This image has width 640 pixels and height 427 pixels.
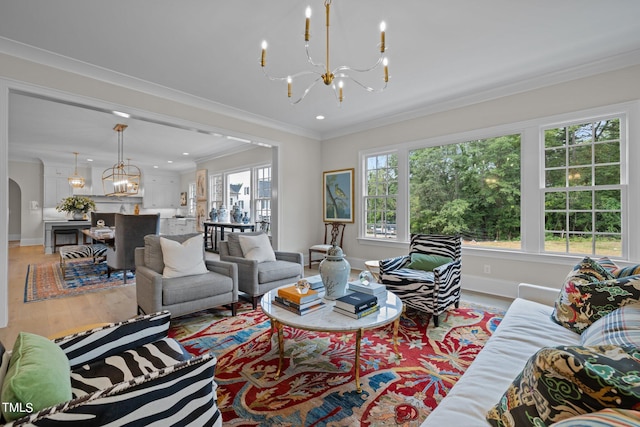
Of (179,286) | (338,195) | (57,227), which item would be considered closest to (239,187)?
(338,195)

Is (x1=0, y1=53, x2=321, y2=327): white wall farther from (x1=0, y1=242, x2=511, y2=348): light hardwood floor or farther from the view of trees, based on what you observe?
the view of trees

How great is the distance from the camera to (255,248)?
3.69 metres

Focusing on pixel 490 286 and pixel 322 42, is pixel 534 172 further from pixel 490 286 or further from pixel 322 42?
pixel 322 42

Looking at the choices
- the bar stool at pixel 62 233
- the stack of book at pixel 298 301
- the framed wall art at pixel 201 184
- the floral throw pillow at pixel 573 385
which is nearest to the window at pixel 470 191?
the stack of book at pixel 298 301

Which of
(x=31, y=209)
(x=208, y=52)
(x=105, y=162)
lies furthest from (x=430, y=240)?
(x=31, y=209)

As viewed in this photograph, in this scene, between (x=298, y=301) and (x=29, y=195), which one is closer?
(x=298, y=301)

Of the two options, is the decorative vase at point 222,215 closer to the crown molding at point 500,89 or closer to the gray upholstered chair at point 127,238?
the gray upholstered chair at point 127,238

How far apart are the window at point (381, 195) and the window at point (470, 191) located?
1.07 ft

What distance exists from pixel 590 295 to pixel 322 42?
112 inches

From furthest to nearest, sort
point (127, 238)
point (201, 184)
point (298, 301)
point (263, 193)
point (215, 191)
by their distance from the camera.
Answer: point (201, 184), point (215, 191), point (263, 193), point (127, 238), point (298, 301)

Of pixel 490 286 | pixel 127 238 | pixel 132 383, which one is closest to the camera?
pixel 132 383

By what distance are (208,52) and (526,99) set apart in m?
3.74

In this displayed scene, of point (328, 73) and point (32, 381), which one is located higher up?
point (328, 73)

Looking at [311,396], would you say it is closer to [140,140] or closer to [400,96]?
[400,96]
